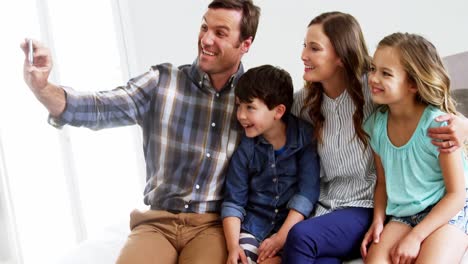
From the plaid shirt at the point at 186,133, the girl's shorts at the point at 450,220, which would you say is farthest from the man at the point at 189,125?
the girl's shorts at the point at 450,220

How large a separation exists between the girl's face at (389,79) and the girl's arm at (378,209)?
0.19 metres

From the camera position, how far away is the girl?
1.50 meters

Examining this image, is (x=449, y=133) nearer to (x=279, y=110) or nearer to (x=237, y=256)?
(x=279, y=110)

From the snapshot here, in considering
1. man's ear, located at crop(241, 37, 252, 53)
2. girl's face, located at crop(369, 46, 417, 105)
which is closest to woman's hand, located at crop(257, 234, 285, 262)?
girl's face, located at crop(369, 46, 417, 105)

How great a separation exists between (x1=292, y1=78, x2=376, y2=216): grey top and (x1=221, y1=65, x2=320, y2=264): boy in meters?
0.05

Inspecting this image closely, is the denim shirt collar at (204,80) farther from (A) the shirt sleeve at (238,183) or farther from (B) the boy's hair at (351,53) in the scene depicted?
(B) the boy's hair at (351,53)

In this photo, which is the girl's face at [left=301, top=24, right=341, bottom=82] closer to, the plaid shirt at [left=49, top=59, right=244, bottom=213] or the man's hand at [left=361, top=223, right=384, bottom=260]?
the plaid shirt at [left=49, top=59, right=244, bottom=213]

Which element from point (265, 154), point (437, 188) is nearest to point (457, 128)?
point (437, 188)

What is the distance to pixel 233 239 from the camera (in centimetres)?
166

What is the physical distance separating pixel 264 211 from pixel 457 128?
23.5 inches

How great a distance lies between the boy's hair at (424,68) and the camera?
61.4 inches

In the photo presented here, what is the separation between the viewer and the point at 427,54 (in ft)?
5.18

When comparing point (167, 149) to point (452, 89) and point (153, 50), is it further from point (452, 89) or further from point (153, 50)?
point (153, 50)

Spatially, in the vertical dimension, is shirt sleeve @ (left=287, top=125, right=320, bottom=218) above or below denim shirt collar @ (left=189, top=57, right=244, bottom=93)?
below
